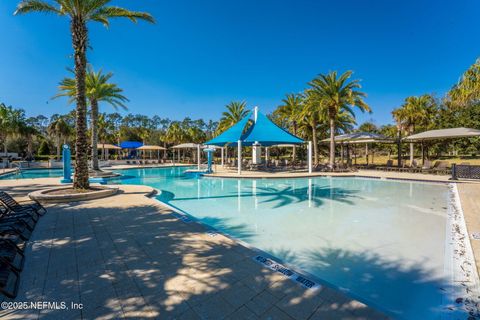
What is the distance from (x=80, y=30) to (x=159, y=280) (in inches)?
375

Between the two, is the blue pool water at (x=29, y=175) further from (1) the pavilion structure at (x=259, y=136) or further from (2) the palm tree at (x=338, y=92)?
(2) the palm tree at (x=338, y=92)

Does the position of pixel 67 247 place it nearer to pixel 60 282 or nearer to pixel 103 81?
pixel 60 282

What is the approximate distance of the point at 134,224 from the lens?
5473 millimetres

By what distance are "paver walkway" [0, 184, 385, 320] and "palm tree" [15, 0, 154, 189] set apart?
447 cm

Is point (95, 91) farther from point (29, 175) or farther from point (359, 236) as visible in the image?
point (359, 236)

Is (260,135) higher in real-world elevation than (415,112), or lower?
lower

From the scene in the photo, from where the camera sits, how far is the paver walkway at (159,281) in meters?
2.45

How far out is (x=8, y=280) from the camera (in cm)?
301

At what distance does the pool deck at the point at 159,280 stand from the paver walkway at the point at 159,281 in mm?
11

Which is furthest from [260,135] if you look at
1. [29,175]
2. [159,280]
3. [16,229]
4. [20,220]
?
[29,175]

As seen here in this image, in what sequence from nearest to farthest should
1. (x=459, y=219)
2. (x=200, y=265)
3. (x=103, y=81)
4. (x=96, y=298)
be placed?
(x=96, y=298)
(x=200, y=265)
(x=459, y=219)
(x=103, y=81)

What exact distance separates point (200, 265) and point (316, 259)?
2262 millimetres

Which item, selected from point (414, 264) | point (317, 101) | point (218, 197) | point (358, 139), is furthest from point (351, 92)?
point (414, 264)

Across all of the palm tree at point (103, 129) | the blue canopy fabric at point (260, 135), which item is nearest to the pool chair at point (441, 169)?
the blue canopy fabric at point (260, 135)
